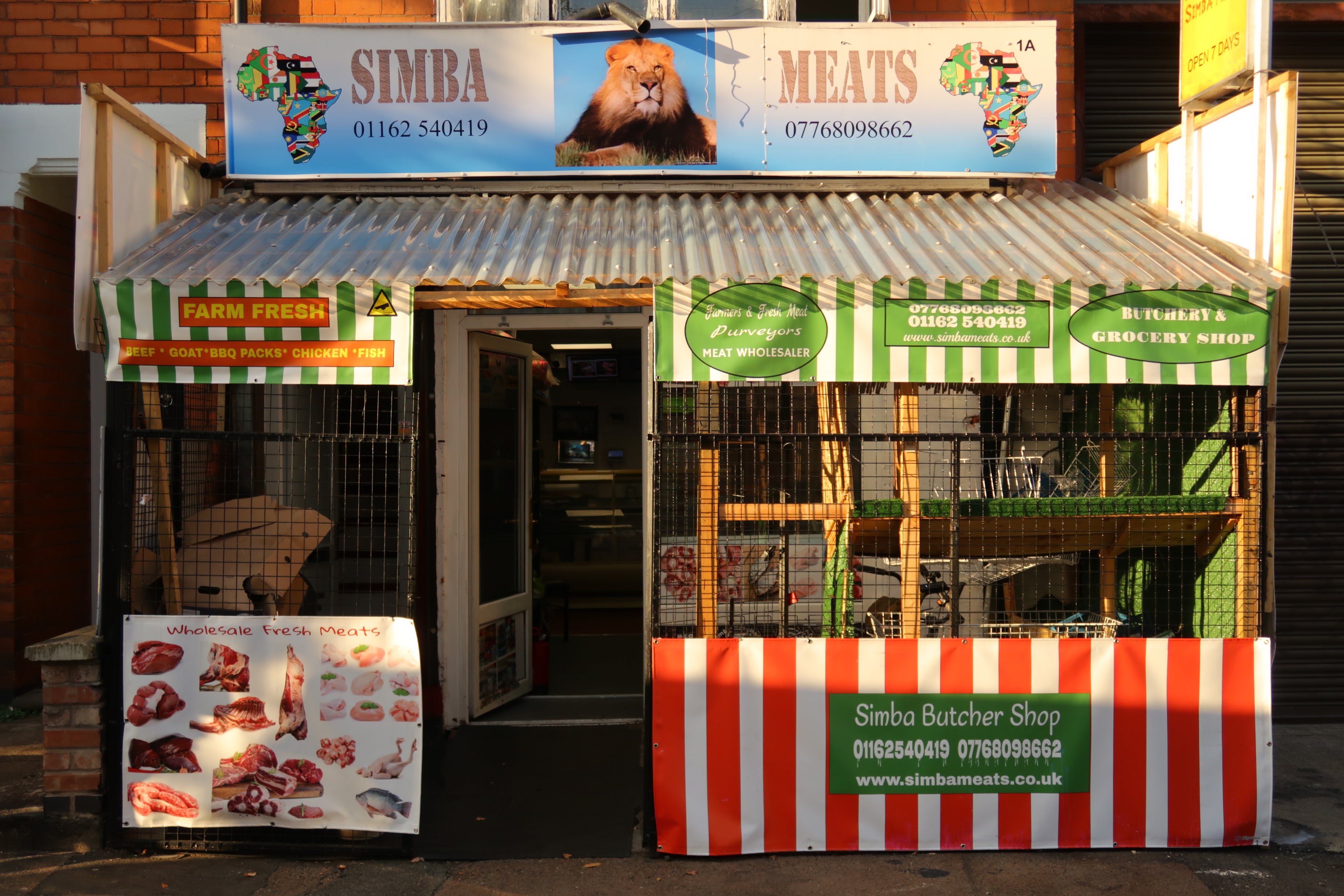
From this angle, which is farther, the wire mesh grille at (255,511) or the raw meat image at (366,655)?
the wire mesh grille at (255,511)

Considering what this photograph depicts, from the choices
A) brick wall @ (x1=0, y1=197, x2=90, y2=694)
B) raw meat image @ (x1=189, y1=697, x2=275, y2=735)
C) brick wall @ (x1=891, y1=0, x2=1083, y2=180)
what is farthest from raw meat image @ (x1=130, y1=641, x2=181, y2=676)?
brick wall @ (x1=891, y1=0, x2=1083, y2=180)

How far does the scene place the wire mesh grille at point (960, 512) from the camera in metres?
5.25

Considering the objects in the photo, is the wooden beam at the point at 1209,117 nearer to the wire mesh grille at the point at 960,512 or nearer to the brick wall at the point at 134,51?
the wire mesh grille at the point at 960,512

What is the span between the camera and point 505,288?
5066mm

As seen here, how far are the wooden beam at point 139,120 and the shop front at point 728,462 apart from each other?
12.9 inches

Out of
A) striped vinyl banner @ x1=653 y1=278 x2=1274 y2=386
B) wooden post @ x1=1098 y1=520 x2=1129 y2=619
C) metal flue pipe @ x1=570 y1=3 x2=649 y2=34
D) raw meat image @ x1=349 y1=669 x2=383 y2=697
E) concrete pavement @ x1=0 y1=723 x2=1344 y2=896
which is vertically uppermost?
metal flue pipe @ x1=570 y1=3 x2=649 y2=34

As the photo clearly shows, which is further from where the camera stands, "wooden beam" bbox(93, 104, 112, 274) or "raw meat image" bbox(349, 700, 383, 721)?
"wooden beam" bbox(93, 104, 112, 274)

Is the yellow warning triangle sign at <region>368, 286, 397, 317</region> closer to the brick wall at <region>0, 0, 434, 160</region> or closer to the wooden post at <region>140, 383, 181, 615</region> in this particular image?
the wooden post at <region>140, 383, 181, 615</region>

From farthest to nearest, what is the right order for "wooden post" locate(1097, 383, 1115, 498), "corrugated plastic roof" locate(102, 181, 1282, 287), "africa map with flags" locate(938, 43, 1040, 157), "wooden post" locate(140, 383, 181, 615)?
"africa map with flags" locate(938, 43, 1040, 157), "wooden post" locate(1097, 383, 1115, 498), "wooden post" locate(140, 383, 181, 615), "corrugated plastic roof" locate(102, 181, 1282, 287)

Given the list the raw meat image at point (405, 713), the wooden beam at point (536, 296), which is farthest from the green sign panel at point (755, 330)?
the raw meat image at point (405, 713)

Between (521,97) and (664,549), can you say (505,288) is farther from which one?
(664,549)

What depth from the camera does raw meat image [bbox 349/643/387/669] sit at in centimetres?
473

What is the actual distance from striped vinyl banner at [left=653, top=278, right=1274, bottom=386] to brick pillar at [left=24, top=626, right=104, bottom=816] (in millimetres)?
3500

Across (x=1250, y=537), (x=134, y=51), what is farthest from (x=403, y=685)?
(x=134, y=51)
